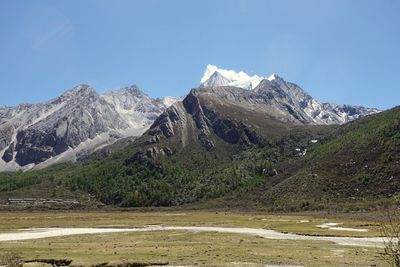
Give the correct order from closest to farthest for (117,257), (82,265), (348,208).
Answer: (82,265) < (117,257) < (348,208)

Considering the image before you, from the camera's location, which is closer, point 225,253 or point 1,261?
point 1,261

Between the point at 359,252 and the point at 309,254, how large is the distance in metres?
7.31

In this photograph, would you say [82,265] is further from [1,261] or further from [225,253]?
[225,253]

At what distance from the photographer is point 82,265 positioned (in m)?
50.2

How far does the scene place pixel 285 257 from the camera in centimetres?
5634

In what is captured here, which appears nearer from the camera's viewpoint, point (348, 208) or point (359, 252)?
point (359, 252)

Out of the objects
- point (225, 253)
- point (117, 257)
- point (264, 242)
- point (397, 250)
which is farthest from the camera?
point (264, 242)

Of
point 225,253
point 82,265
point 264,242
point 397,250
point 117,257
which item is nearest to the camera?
point 397,250

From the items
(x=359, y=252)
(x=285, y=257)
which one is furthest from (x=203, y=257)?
(x=359, y=252)

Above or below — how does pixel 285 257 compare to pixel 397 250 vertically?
below

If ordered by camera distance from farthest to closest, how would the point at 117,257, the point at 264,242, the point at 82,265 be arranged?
the point at 264,242
the point at 117,257
the point at 82,265

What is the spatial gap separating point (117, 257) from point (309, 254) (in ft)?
80.0

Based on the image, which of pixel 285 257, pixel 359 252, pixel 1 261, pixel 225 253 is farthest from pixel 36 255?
pixel 359 252

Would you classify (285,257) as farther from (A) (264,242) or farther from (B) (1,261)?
(B) (1,261)
